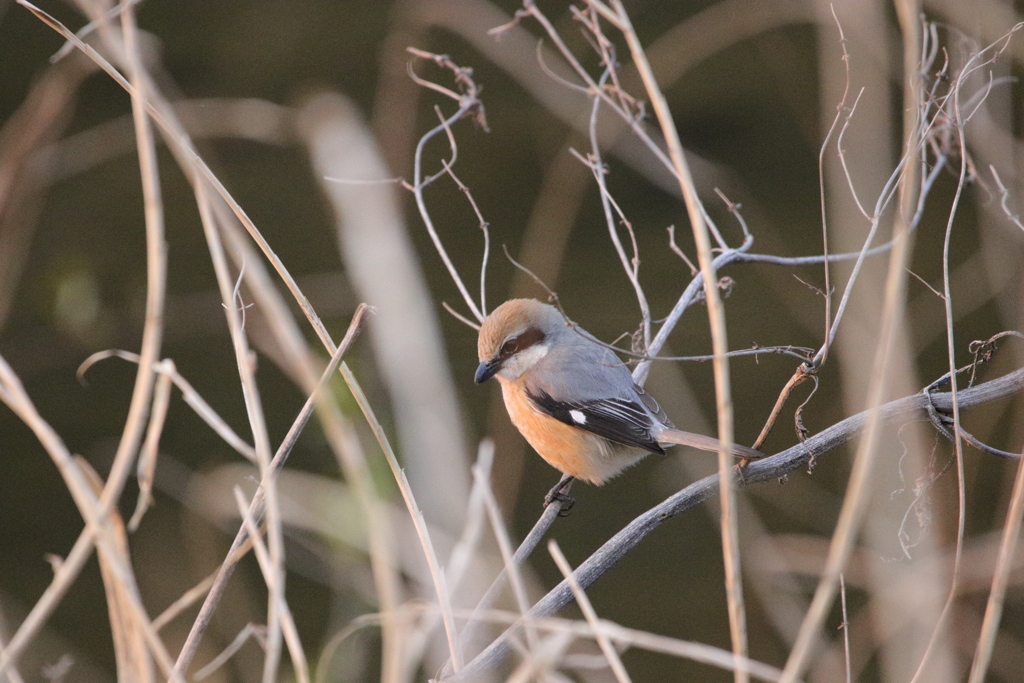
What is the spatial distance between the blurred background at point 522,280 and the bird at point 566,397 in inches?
20.7

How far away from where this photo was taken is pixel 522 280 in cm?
689

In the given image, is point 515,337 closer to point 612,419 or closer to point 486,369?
point 486,369

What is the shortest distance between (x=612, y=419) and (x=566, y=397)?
28 cm

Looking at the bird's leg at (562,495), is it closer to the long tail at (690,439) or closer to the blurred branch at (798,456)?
the long tail at (690,439)

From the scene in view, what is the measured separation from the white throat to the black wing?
205mm

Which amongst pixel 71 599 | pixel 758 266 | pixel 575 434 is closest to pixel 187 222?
pixel 71 599

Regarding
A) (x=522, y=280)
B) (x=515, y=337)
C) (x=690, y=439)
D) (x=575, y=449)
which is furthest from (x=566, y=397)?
(x=522, y=280)

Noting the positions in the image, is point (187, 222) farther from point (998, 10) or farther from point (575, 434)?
point (998, 10)

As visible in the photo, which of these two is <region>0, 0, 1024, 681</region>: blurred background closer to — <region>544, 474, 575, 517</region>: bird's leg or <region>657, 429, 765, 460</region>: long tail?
<region>657, 429, 765, 460</region>: long tail

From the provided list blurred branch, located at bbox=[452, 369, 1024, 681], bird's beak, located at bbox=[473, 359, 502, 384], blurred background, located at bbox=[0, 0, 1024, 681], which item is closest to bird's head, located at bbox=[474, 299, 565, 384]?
bird's beak, located at bbox=[473, 359, 502, 384]

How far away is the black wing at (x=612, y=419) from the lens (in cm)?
365

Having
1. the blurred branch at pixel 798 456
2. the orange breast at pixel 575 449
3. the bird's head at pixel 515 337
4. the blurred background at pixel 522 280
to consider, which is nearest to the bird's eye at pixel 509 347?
the bird's head at pixel 515 337

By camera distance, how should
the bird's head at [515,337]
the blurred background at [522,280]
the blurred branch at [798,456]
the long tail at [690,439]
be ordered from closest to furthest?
the blurred branch at [798,456] < the long tail at [690,439] < the bird's head at [515,337] < the blurred background at [522,280]

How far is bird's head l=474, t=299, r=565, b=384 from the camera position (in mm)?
3744
